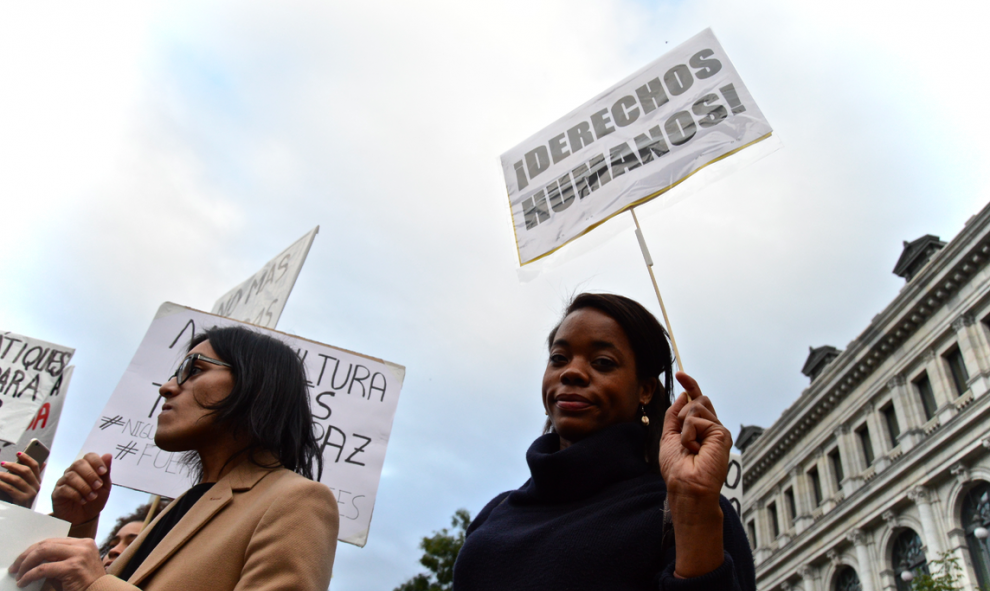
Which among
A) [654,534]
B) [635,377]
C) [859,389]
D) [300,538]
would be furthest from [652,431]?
[859,389]

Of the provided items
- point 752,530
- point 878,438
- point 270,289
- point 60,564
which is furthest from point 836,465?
point 60,564

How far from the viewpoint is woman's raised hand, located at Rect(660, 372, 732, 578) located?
1.56 metres

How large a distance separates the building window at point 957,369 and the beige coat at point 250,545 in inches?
941

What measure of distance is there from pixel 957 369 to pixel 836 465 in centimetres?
759

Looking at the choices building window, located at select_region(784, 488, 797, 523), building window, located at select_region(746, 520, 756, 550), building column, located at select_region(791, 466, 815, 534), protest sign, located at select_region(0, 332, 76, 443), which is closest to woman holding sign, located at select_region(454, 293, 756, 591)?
protest sign, located at select_region(0, 332, 76, 443)

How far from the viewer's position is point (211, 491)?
223cm

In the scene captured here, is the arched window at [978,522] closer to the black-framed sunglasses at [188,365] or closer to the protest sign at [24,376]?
the protest sign at [24,376]

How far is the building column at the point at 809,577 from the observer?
1076 inches

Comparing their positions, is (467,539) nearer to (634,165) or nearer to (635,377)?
(635,377)

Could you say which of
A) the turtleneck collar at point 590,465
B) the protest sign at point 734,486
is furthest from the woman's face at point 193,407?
the protest sign at point 734,486

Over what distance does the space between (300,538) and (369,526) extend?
104 inches

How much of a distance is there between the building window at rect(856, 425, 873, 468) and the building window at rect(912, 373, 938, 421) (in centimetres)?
289

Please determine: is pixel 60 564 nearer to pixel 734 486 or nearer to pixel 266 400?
pixel 266 400

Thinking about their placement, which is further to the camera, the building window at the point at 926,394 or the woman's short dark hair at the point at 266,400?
the building window at the point at 926,394
